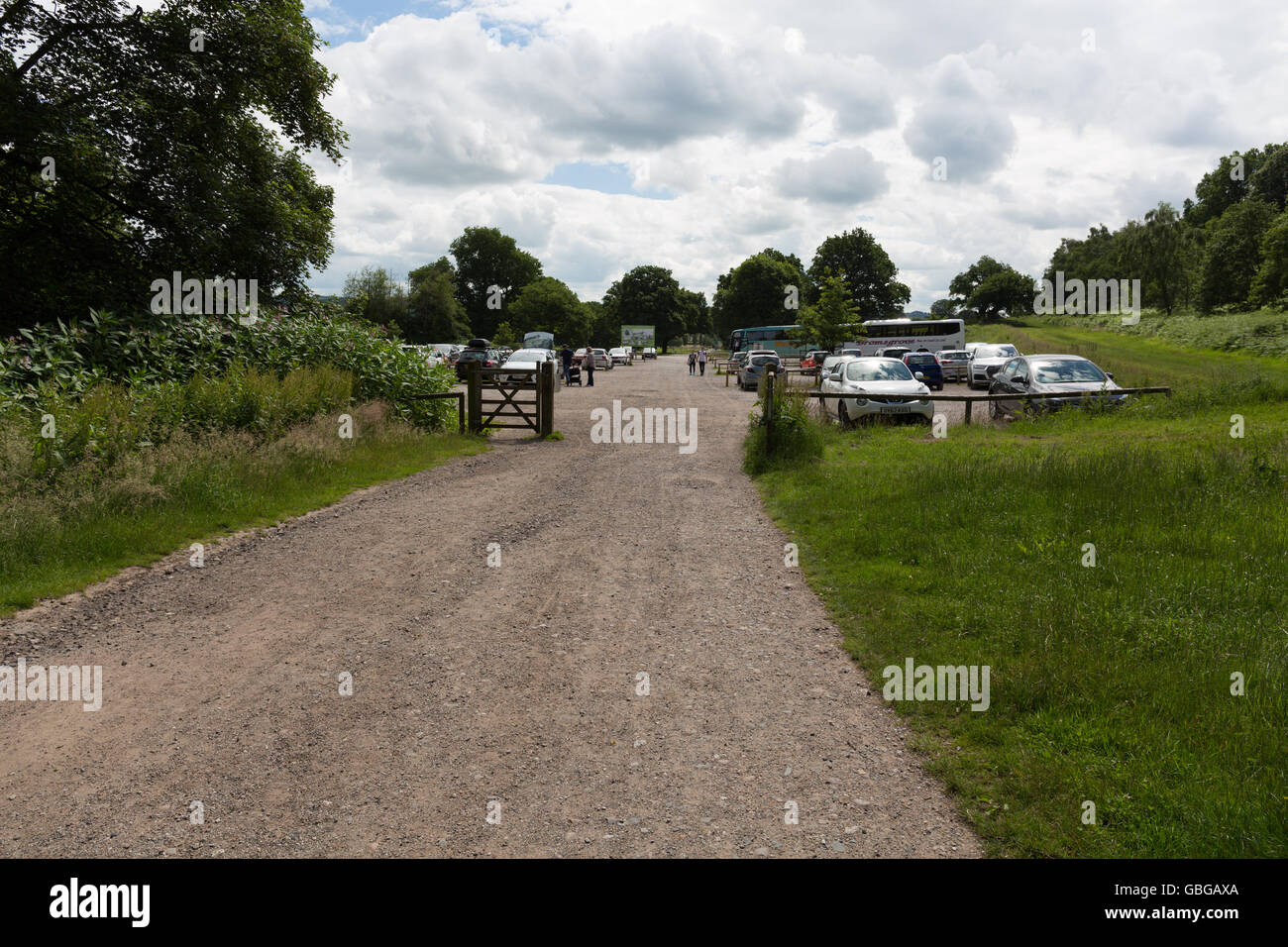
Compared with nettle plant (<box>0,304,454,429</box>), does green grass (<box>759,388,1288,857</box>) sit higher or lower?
lower

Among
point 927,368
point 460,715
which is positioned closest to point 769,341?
point 927,368

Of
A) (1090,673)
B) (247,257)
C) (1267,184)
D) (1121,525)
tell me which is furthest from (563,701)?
(1267,184)

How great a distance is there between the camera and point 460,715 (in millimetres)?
4688

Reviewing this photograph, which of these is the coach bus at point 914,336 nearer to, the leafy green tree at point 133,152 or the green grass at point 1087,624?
the leafy green tree at point 133,152

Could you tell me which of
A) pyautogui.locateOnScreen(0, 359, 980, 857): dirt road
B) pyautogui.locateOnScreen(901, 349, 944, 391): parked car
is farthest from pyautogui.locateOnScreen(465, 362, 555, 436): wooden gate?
pyautogui.locateOnScreen(901, 349, 944, 391): parked car

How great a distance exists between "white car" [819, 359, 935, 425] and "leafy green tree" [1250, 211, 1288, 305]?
1999 inches

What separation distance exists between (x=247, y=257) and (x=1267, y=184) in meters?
113

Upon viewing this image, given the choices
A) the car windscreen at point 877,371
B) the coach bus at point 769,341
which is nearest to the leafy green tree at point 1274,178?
the coach bus at point 769,341

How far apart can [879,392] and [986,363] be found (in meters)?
19.9

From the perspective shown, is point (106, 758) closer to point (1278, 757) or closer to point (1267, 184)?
point (1278, 757)

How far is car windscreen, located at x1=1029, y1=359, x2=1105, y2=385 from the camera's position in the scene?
19.1 meters

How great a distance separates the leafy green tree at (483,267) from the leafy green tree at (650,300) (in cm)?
1595

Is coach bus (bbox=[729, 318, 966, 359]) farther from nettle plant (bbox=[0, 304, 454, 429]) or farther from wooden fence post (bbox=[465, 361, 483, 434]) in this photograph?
nettle plant (bbox=[0, 304, 454, 429])

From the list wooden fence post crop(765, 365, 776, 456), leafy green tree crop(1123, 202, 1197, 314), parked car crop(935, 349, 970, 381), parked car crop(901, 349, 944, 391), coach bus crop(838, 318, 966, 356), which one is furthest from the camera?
leafy green tree crop(1123, 202, 1197, 314)
